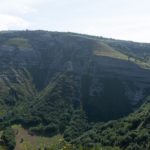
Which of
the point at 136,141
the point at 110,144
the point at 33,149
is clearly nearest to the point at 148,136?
the point at 136,141

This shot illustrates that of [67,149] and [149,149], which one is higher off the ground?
[67,149]

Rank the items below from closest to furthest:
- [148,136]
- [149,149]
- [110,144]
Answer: [149,149] → [148,136] → [110,144]

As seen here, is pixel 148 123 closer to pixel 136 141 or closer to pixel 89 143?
pixel 136 141

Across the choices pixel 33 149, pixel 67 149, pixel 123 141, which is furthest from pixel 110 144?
pixel 67 149

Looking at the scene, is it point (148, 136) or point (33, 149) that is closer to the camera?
point (148, 136)

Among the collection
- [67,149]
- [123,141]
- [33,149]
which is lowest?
[33,149]

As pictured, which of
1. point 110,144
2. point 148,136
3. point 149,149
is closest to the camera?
point 149,149

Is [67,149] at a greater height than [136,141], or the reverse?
[67,149]

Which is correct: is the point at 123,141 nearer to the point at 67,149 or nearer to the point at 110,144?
the point at 110,144

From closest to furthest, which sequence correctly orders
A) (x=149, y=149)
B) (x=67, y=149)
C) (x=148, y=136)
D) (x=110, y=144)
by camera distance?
(x=67, y=149)
(x=149, y=149)
(x=148, y=136)
(x=110, y=144)
